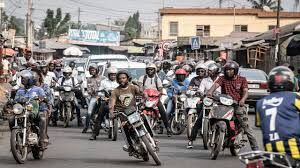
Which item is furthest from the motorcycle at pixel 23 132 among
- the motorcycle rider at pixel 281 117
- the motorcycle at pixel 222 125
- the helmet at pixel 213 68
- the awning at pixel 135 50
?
the awning at pixel 135 50

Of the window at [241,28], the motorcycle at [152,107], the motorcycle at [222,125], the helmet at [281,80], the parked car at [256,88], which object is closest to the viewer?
the helmet at [281,80]

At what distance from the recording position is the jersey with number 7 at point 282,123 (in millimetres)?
6684

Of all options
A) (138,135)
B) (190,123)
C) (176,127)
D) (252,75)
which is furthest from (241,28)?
(138,135)

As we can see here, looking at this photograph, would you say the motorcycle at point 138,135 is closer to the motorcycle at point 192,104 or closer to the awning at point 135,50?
the motorcycle at point 192,104

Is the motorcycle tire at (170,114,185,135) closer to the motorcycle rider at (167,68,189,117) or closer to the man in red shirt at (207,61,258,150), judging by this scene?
the motorcycle rider at (167,68,189,117)

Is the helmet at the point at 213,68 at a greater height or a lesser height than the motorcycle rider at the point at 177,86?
greater

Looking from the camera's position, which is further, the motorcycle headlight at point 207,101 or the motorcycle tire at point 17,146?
the motorcycle headlight at point 207,101

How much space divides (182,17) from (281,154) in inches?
2741

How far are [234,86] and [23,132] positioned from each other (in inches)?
152

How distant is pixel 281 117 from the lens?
6766 mm

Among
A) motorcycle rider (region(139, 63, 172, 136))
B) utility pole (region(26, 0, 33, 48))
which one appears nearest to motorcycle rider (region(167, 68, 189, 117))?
motorcycle rider (region(139, 63, 172, 136))

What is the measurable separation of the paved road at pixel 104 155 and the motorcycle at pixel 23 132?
226 mm

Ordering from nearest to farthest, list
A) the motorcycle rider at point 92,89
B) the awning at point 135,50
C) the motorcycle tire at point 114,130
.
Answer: the motorcycle tire at point 114,130
the motorcycle rider at point 92,89
the awning at point 135,50

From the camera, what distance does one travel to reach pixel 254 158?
21.1 feet
